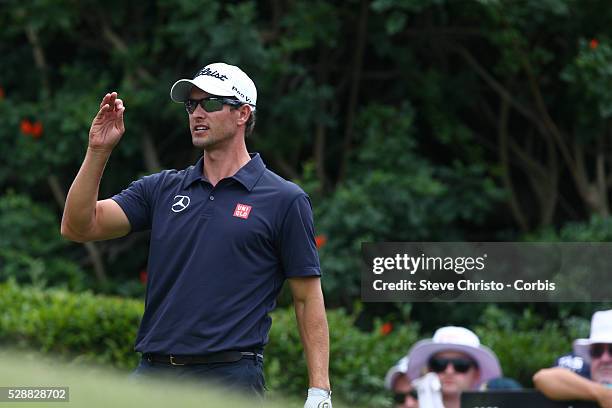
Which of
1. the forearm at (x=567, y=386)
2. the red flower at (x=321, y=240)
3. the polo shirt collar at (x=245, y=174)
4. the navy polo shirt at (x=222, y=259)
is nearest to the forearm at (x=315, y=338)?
the navy polo shirt at (x=222, y=259)

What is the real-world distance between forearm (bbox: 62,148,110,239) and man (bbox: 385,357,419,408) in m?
2.57

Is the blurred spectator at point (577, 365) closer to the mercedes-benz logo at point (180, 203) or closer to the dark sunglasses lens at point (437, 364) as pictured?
the dark sunglasses lens at point (437, 364)

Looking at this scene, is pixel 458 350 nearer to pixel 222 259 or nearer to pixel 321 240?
pixel 222 259

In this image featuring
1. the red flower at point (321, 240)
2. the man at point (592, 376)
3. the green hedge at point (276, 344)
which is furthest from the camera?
the red flower at point (321, 240)

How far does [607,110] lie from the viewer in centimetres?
952

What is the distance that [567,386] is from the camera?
5.21m

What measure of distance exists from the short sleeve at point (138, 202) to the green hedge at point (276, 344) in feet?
10.9

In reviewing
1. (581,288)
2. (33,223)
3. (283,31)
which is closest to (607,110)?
(581,288)

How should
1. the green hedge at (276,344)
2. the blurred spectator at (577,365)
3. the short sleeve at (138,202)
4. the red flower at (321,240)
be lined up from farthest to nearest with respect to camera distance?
the red flower at (321,240) → the green hedge at (276,344) → the blurred spectator at (577,365) → the short sleeve at (138,202)

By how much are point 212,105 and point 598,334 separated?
233 centimetres

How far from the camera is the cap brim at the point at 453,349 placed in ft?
21.5

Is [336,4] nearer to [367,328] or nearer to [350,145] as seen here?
[350,145]

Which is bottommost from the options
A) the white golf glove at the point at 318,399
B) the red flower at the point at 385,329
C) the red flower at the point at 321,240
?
the white golf glove at the point at 318,399

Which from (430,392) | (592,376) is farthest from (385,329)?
(592,376)
